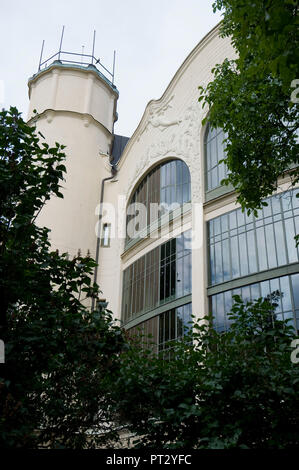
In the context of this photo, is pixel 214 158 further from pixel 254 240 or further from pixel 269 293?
pixel 269 293

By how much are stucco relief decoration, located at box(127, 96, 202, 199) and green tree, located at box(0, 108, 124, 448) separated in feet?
40.3

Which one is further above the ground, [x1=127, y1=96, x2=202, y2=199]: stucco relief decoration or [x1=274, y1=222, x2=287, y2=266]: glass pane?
[x1=127, y1=96, x2=202, y2=199]: stucco relief decoration

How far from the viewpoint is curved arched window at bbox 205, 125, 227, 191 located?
699 inches

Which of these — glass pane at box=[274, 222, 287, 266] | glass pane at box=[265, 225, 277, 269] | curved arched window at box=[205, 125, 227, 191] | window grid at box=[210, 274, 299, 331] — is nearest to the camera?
window grid at box=[210, 274, 299, 331]

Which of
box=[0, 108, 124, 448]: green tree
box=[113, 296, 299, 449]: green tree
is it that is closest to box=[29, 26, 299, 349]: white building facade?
box=[113, 296, 299, 449]: green tree

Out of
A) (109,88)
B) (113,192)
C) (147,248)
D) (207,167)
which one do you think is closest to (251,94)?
(207,167)

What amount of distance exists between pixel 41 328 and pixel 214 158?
1372cm

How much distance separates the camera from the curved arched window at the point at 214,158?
17.8m

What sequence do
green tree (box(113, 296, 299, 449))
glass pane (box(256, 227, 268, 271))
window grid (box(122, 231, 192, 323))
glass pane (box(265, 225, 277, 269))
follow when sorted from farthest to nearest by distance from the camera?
window grid (box(122, 231, 192, 323)), glass pane (box(256, 227, 268, 271)), glass pane (box(265, 225, 277, 269)), green tree (box(113, 296, 299, 449))

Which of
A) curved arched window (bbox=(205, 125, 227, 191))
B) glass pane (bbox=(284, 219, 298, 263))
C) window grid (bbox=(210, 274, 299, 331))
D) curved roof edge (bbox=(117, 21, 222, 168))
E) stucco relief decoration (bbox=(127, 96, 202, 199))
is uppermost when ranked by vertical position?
curved roof edge (bbox=(117, 21, 222, 168))

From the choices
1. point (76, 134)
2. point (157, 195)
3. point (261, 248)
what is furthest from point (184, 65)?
point (261, 248)

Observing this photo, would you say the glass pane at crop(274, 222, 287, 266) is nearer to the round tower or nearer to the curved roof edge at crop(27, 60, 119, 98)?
the round tower

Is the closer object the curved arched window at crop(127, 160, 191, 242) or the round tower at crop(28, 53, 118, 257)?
the curved arched window at crop(127, 160, 191, 242)
